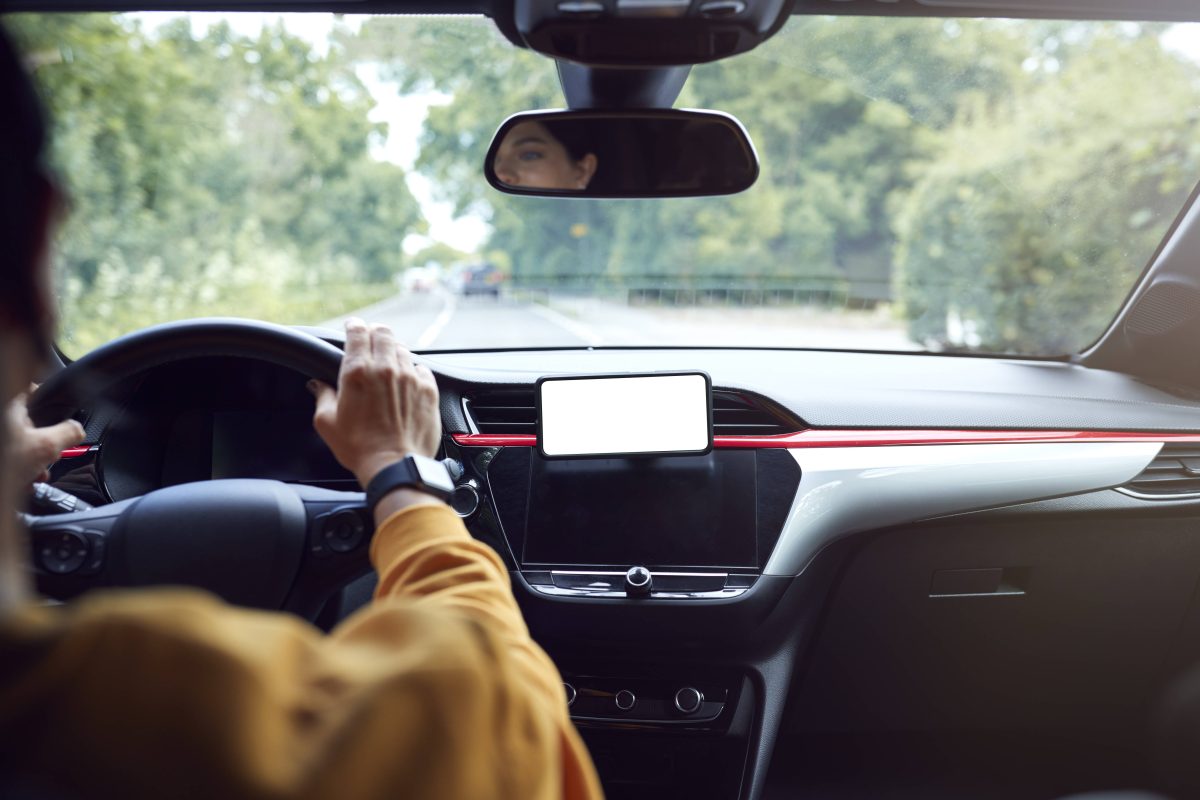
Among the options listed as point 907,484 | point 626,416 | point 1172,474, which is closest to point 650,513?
point 626,416

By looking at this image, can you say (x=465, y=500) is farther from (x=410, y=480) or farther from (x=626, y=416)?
(x=410, y=480)

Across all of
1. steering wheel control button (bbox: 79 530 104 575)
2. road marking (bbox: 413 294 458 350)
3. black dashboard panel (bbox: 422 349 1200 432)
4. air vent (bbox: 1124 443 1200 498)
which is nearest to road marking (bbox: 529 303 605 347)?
black dashboard panel (bbox: 422 349 1200 432)

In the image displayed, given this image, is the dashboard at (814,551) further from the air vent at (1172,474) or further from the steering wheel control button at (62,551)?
the steering wheel control button at (62,551)

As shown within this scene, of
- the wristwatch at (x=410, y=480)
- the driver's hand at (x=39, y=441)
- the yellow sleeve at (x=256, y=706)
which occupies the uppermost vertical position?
the yellow sleeve at (x=256, y=706)

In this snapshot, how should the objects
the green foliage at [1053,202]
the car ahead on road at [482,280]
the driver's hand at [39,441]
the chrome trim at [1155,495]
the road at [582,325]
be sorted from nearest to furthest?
1. the driver's hand at [39,441]
2. the chrome trim at [1155,495]
3. the road at [582,325]
4. the green foliage at [1053,202]
5. the car ahead on road at [482,280]

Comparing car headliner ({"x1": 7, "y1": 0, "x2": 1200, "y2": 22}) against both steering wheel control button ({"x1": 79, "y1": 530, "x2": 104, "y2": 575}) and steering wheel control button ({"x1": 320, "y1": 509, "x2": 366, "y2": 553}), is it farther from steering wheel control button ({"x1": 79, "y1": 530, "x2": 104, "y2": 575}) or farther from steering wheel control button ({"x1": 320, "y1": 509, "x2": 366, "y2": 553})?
steering wheel control button ({"x1": 79, "y1": 530, "x2": 104, "y2": 575})

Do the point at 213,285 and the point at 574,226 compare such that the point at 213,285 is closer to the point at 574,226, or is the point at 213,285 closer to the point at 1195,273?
the point at 574,226

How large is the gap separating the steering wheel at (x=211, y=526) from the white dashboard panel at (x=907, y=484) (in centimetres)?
133

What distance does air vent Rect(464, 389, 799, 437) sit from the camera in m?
2.89

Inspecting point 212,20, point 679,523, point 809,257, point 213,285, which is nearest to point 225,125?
point 213,285

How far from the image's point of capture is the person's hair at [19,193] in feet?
2.77

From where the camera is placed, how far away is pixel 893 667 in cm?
305

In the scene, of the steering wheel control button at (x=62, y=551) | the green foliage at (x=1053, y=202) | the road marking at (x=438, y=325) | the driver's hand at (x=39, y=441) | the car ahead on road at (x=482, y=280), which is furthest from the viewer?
the car ahead on road at (x=482, y=280)

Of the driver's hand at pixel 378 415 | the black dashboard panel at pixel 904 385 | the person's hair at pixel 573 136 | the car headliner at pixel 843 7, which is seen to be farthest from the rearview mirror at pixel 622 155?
the driver's hand at pixel 378 415
